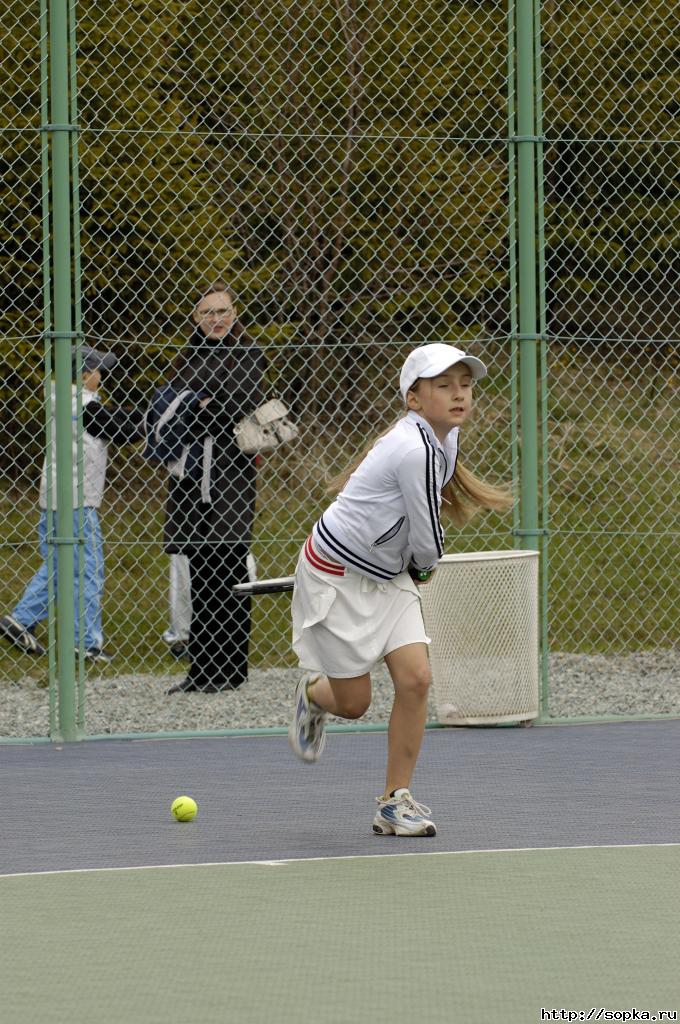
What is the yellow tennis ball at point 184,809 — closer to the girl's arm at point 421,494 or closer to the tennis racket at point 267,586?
the tennis racket at point 267,586

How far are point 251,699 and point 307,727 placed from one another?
10.5ft

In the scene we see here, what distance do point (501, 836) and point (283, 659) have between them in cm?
531

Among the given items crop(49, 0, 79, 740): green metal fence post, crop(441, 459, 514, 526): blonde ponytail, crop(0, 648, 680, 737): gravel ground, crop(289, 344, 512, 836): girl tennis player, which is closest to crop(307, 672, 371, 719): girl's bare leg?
crop(289, 344, 512, 836): girl tennis player

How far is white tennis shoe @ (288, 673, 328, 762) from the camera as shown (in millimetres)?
6496

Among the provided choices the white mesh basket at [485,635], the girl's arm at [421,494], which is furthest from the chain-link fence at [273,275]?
the girl's arm at [421,494]

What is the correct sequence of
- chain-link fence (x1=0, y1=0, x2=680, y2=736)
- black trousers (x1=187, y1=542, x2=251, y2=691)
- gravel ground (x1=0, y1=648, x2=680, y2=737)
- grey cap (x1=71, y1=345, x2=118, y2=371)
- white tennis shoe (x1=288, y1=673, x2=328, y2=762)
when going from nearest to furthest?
white tennis shoe (x1=288, y1=673, x2=328, y2=762), grey cap (x1=71, y1=345, x2=118, y2=371), gravel ground (x1=0, y1=648, x2=680, y2=737), black trousers (x1=187, y1=542, x2=251, y2=691), chain-link fence (x1=0, y1=0, x2=680, y2=736)

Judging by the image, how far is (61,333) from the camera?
8.23 meters

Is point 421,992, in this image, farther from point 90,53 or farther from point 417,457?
point 90,53

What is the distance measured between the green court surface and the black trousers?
388cm

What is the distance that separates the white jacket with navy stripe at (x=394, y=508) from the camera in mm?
6098

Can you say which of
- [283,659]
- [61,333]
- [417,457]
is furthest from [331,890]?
[283,659]

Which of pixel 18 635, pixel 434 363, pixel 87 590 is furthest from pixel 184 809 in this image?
pixel 18 635

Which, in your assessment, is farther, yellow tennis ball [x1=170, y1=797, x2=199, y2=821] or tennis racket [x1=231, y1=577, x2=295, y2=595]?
tennis racket [x1=231, y1=577, x2=295, y2=595]

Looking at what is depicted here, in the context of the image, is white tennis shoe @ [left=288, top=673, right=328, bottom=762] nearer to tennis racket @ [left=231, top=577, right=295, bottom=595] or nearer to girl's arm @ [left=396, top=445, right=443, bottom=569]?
tennis racket @ [left=231, top=577, right=295, bottom=595]
